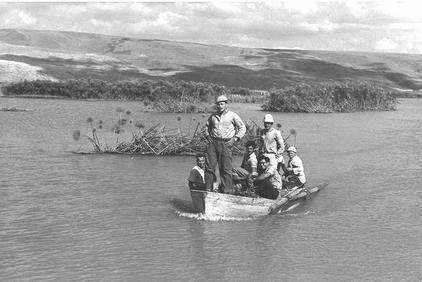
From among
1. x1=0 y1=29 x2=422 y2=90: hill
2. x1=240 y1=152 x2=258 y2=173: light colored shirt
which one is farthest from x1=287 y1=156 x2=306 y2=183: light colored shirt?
x1=0 y1=29 x2=422 y2=90: hill

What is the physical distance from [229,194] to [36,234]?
439 cm

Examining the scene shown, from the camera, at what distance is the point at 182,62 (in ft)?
465

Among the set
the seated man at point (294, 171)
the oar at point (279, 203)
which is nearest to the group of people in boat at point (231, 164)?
the oar at point (279, 203)

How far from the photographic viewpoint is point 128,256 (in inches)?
472

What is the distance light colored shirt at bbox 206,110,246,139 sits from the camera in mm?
14727

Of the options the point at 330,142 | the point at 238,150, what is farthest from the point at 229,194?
the point at 330,142

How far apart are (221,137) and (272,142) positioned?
166cm

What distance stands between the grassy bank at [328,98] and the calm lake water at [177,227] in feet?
100

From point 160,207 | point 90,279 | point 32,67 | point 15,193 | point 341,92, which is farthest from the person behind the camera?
point 32,67

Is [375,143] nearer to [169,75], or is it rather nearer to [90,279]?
[90,279]

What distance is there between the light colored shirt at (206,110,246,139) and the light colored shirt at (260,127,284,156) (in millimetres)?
1145

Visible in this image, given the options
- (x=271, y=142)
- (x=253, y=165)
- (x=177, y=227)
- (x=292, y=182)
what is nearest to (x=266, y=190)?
(x=253, y=165)

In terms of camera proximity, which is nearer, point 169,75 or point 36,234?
point 36,234

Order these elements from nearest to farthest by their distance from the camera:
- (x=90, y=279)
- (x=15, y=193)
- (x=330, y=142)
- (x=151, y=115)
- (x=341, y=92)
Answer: (x=90, y=279) → (x=15, y=193) → (x=330, y=142) → (x=151, y=115) → (x=341, y=92)
